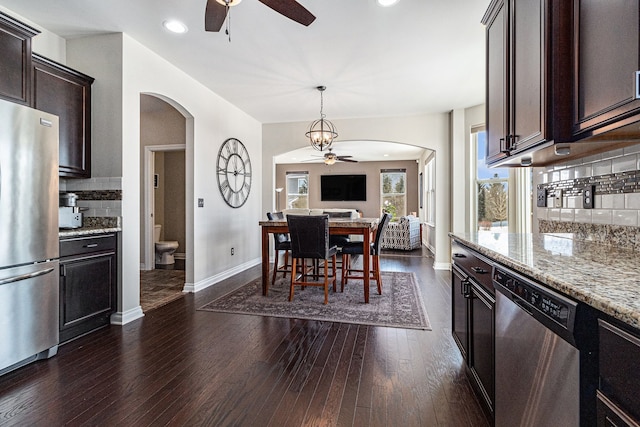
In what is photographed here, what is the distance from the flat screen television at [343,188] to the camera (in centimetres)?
1038

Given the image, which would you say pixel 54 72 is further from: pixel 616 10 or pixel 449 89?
pixel 449 89

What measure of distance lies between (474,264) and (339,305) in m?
1.96

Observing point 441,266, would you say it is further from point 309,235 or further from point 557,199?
point 557,199

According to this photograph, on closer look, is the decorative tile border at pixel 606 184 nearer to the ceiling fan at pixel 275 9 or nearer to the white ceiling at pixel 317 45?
the white ceiling at pixel 317 45

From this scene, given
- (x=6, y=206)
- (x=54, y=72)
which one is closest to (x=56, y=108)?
(x=54, y=72)

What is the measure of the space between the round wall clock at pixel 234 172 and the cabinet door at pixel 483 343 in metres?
3.78

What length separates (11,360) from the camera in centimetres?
197

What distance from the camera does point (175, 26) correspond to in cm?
284

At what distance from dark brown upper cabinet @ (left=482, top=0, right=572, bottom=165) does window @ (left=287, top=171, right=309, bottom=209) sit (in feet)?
28.7

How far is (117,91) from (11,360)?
222 centimetres

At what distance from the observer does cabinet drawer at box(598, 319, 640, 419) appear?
2.02ft

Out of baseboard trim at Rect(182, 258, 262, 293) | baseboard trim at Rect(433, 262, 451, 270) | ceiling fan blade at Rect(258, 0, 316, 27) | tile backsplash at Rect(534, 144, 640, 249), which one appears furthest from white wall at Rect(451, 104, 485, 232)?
ceiling fan blade at Rect(258, 0, 316, 27)

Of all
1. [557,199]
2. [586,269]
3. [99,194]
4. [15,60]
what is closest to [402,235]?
[557,199]

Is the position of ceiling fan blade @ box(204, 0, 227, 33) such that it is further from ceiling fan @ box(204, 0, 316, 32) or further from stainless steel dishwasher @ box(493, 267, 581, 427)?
stainless steel dishwasher @ box(493, 267, 581, 427)
